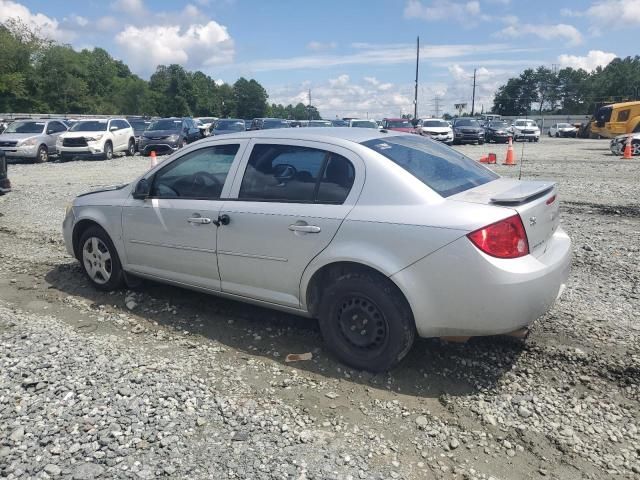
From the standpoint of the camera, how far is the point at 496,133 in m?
35.1

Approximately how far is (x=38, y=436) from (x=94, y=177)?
1423 cm

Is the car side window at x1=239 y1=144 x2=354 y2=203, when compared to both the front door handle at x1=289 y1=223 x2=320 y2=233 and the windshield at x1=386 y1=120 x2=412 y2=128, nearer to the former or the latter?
the front door handle at x1=289 y1=223 x2=320 y2=233

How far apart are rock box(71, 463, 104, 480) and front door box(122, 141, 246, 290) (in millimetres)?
1872

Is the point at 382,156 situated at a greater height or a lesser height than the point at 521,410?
greater

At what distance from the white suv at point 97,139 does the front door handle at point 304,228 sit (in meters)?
20.1

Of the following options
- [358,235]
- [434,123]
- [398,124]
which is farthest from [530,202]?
[434,123]

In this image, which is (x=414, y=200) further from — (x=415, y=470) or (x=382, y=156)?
(x=415, y=470)

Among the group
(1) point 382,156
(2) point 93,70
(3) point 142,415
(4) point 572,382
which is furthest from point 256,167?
(2) point 93,70

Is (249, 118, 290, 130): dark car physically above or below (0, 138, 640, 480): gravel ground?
above

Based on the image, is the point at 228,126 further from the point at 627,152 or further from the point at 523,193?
the point at 523,193

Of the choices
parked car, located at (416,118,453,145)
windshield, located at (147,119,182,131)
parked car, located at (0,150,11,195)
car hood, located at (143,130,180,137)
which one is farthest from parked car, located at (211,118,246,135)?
parked car, located at (0,150,11,195)

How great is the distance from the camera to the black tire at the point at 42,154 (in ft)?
69.4

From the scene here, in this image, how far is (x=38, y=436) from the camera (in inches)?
117

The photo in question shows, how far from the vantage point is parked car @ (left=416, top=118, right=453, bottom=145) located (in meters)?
30.8
